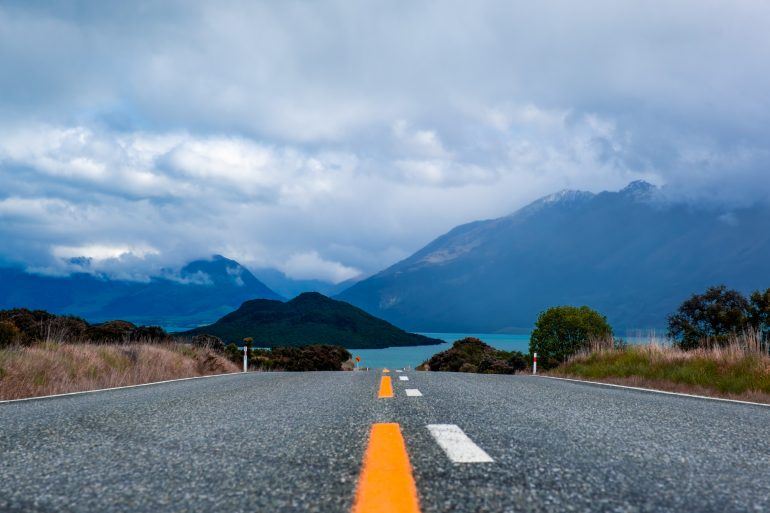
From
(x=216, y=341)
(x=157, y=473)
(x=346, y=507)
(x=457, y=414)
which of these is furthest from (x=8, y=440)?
(x=216, y=341)

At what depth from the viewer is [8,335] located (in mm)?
12461

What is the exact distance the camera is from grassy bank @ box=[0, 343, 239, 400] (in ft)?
30.5

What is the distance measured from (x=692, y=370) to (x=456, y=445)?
10.4 metres

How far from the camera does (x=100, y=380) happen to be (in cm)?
1141

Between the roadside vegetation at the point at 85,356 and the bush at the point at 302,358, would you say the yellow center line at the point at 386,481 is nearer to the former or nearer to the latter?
the roadside vegetation at the point at 85,356

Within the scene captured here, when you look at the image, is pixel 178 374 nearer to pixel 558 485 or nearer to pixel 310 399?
pixel 310 399

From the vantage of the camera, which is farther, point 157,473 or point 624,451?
point 624,451

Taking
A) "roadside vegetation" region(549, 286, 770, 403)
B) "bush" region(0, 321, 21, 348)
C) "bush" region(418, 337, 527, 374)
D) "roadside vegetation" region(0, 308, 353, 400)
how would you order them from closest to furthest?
"roadside vegetation" region(0, 308, 353, 400) → "roadside vegetation" region(549, 286, 770, 403) → "bush" region(0, 321, 21, 348) → "bush" region(418, 337, 527, 374)

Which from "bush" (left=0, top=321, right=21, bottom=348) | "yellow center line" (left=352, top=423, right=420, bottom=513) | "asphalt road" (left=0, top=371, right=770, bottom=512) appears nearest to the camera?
"yellow center line" (left=352, top=423, right=420, bottom=513)

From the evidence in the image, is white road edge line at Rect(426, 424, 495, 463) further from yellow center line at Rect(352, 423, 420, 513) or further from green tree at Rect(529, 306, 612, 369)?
green tree at Rect(529, 306, 612, 369)

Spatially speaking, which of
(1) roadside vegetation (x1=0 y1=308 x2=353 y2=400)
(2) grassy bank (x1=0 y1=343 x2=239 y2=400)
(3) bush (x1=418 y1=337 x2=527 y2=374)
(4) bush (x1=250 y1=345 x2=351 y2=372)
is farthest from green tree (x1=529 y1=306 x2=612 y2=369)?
(2) grassy bank (x1=0 y1=343 x2=239 y2=400)

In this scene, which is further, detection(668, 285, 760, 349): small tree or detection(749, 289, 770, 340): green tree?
detection(668, 285, 760, 349): small tree

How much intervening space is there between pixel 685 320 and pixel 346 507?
37.8m

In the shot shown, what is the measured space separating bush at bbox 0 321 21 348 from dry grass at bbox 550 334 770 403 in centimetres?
1392
